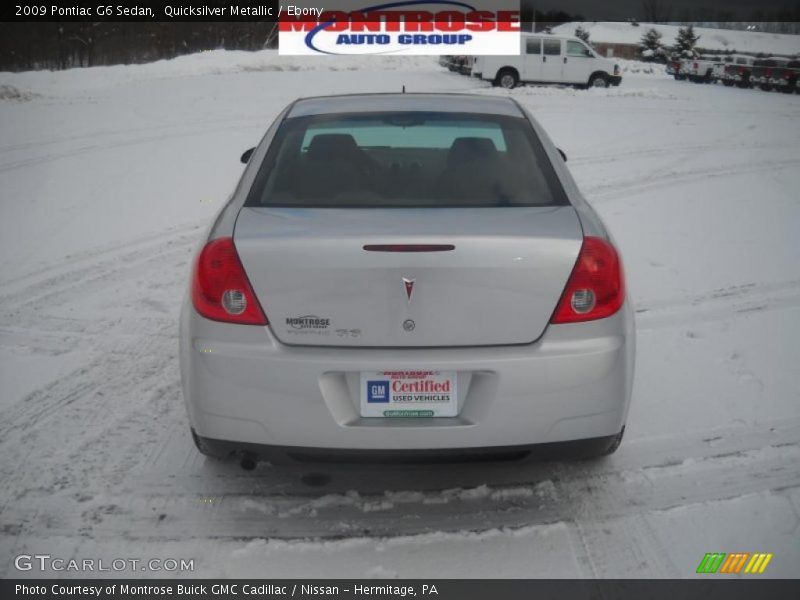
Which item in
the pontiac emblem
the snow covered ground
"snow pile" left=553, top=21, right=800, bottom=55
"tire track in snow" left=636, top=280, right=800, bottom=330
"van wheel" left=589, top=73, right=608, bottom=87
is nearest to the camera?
the pontiac emblem

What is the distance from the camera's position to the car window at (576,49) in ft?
80.0

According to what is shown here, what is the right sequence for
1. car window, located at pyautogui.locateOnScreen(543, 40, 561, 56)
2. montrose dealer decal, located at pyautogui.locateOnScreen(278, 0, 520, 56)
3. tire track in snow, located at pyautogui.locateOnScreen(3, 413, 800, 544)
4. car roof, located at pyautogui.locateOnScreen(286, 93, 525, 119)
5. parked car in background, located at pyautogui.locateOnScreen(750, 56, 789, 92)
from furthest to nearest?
montrose dealer decal, located at pyautogui.locateOnScreen(278, 0, 520, 56) < parked car in background, located at pyautogui.locateOnScreen(750, 56, 789, 92) < car window, located at pyautogui.locateOnScreen(543, 40, 561, 56) < car roof, located at pyautogui.locateOnScreen(286, 93, 525, 119) < tire track in snow, located at pyautogui.locateOnScreen(3, 413, 800, 544)

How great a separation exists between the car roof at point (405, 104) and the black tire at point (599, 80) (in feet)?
72.9

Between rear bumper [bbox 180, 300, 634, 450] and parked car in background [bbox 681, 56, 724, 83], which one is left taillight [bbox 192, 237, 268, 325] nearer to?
rear bumper [bbox 180, 300, 634, 450]

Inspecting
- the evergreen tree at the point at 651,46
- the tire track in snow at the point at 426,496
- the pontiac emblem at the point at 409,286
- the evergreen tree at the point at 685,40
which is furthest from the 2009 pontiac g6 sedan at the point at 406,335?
the evergreen tree at the point at 651,46

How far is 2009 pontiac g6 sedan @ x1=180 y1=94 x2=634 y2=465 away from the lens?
2.59 meters

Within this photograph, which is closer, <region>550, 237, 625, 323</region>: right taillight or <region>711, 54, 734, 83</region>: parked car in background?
<region>550, 237, 625, 323</region>: right taillight

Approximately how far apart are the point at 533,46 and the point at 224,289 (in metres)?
23.3

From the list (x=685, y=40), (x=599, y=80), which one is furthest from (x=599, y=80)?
(x=685, y=40)

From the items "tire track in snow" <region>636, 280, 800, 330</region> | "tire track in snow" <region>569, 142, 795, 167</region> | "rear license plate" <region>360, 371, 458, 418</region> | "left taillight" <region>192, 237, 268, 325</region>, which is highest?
"left taillight" <region>192, 237, 268, 325</region>

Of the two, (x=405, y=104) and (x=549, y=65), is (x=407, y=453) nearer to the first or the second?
(x=405, y=104)

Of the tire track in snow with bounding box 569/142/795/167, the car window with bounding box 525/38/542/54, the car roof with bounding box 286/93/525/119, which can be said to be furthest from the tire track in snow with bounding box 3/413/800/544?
the car window with bounding box 525/38/542/54

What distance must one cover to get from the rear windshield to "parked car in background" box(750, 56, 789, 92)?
2783 centimetres

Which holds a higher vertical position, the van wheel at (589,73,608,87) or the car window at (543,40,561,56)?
the car window at (543,40,561,56)
